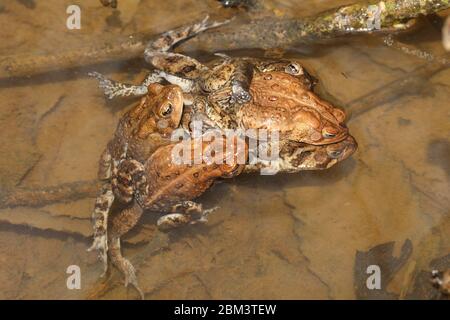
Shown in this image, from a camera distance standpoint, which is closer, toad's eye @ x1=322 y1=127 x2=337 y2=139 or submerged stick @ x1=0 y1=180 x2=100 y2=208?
toad's eye @ x1=322 y1=127 x2=337 y2=139

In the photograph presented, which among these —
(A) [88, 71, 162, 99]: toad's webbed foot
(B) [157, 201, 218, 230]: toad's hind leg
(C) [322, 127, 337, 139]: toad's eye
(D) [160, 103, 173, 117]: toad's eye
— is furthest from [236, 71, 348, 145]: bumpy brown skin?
(A) [88, 71, 162, 99]: toad's webbed foot

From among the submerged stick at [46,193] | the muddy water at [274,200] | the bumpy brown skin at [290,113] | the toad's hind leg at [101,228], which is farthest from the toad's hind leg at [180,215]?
the bumpy brown skin at [290,113]

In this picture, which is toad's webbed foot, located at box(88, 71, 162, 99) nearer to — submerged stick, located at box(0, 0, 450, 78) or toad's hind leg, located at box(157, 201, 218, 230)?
submerged stick, located at box(0, 0, 450, 78)

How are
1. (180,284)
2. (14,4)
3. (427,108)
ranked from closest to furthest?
(180,284), (427,108), (14,4)

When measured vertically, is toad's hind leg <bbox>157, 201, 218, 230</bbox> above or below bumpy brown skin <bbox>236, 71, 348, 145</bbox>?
below

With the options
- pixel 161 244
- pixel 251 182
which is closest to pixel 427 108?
pixel 251 182

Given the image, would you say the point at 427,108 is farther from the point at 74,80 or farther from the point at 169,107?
the point at 74,80

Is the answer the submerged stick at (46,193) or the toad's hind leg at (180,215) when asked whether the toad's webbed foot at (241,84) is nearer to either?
the toad's hind leg at (180,215)
